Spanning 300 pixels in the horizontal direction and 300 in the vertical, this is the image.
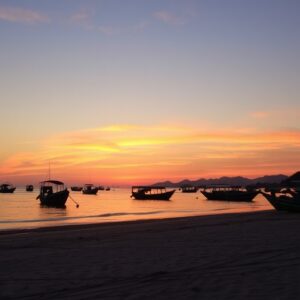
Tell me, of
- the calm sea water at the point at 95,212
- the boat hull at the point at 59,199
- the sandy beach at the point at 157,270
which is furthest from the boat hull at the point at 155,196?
the sandy beach at the point at 157,270

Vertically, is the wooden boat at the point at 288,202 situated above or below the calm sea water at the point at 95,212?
above

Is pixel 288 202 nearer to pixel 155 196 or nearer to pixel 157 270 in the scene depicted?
pixel 157 270

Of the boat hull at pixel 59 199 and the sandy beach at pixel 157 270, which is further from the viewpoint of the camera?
the boat hull at pixel 59 199

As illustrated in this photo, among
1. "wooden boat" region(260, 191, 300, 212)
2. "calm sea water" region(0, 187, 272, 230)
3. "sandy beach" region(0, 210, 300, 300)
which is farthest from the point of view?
"calm sea water" region(0, 187, 272, 230)

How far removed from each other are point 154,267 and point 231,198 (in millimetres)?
70584

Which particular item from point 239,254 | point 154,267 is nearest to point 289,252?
point 239,254

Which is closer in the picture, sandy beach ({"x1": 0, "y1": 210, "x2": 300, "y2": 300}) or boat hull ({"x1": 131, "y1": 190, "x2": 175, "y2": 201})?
sandy beach ({"x1": 0, "y1": 210, "x2": 300, "y2": 300})

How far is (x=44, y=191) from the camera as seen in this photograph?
6631cm

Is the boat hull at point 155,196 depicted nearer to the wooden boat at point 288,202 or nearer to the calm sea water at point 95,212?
the calm sea water at point 95,212

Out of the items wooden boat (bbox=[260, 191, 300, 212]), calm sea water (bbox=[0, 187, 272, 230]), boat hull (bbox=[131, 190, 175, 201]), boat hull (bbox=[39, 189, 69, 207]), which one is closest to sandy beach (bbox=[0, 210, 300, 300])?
wooden boat (bbox=[260, 191, 300, 212])

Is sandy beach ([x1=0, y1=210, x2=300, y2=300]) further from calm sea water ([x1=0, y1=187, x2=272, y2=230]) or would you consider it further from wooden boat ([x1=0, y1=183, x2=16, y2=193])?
wooden boat ([x1=0, y1=183, x2=16, y2=193])

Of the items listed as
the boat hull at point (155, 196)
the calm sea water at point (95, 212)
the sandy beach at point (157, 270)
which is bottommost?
the calm sea water at point (95, 212)

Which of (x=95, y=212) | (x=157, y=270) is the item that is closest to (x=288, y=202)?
(x=95, y=212)

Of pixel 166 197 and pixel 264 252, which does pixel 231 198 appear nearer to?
pixel 166 197
